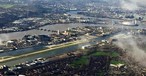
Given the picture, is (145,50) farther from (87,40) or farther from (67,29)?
(67,29)

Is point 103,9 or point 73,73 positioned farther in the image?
point 103,9

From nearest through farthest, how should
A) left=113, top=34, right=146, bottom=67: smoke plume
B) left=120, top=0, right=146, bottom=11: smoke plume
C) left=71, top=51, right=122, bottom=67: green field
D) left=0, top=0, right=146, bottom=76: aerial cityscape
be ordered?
1. left=0, top=0, right=146, bottom=76: aerial cityscape
2. left=71, top=51, right=122, bottom=67: green field
3. left=113, top=34, right=146, bottom=67: smoke plume
4. left=120, top=0, right=146, bottom=11: smoke plume

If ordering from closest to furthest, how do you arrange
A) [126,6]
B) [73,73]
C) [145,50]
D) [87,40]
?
[73,73]
[145,50]
[87,40]
[126,6]

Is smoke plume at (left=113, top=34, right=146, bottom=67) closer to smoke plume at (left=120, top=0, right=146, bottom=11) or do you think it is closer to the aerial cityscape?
the aerial cityscape

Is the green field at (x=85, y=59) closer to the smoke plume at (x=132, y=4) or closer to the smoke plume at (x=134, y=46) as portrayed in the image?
the smoke plume at (x=134, y=46)

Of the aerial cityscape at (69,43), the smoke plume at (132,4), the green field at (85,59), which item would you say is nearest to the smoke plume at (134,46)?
the aerial cityscape at (69,43)

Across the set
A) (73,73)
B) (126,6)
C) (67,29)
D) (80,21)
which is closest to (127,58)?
(73,73)

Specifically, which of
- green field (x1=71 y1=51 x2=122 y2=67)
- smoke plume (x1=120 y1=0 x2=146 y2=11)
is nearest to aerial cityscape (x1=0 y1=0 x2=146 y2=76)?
green field (x1=71 y1=51 x2=122 y2=67)

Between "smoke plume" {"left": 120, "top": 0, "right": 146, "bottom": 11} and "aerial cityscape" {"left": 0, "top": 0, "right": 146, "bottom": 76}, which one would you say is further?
"smoke plume" {"left": 120, "top": 0, "right": 146, "bottom": 11}
